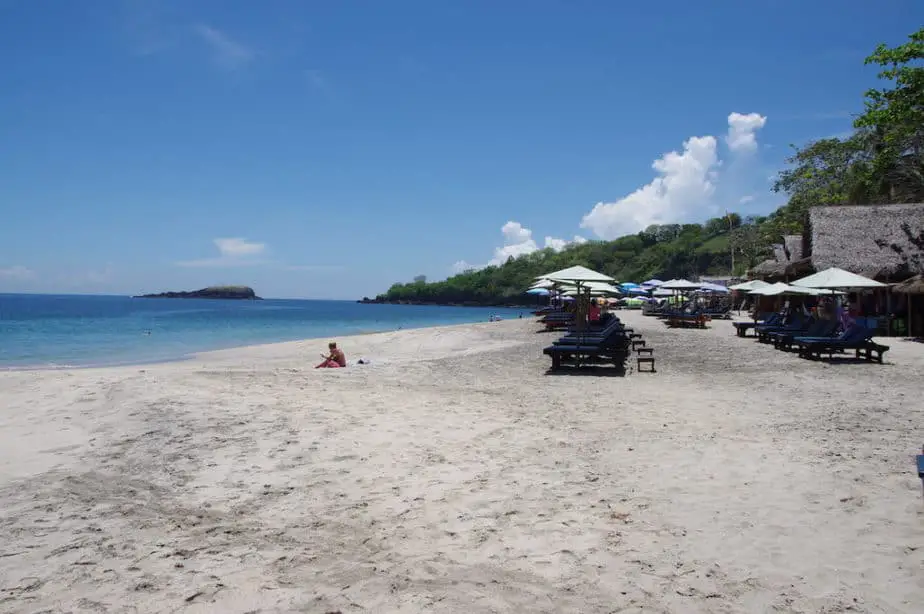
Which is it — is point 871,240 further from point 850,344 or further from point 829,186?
point 829,186

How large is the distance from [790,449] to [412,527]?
13.2 feet

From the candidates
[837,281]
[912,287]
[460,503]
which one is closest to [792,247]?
[912,287]

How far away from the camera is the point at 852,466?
539 centimetres

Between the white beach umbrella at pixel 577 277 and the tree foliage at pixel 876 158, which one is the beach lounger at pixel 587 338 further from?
the tree foliage at pixel 876 158

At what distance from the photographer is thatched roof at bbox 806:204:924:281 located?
21516 mm

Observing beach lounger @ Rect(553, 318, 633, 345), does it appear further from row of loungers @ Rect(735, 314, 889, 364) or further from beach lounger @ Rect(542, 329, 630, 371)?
row of loungers @ Rect(735, 314, 889, 364)

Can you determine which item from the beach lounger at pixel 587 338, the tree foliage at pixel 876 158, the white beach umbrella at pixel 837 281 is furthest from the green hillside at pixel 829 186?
the beach lounger at pixel 587 338

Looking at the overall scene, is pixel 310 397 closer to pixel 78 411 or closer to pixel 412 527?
pixel 78 411

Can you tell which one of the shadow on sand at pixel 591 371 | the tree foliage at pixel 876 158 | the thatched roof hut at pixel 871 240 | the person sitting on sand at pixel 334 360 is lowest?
the shadow on sand at pixel 591 371

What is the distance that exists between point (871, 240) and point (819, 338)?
1133 cm

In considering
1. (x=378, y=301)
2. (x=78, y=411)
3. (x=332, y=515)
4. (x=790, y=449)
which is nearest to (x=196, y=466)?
(x=332, y=515)

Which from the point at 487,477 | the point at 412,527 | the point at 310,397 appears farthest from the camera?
the point at 310,397

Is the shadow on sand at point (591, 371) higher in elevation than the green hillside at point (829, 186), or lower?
lower

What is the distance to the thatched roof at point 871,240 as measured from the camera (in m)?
21.5
